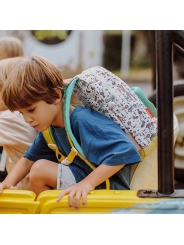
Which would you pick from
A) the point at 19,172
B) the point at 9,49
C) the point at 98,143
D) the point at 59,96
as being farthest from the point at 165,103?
the point at 9,49

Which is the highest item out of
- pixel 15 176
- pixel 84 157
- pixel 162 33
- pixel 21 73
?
pixel 162 33

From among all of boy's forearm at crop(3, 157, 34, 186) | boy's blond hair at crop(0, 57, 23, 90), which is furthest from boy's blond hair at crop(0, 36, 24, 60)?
boy's forearm at crop(3, 157, 34, 186)

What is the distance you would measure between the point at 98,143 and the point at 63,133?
183 millimetres

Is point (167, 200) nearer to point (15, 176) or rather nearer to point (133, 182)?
point (133, 182)

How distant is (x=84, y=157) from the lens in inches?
44.9

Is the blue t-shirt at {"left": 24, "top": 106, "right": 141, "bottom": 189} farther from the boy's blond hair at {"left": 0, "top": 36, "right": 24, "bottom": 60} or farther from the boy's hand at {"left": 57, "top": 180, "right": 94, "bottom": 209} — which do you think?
the boy's blond hair at {"left": 0, "top": 36, "right": 24, "bottom": 60}

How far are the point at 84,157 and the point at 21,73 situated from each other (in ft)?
0.94

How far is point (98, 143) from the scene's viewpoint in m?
1.08

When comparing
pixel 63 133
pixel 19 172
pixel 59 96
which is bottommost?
pixel 19 172

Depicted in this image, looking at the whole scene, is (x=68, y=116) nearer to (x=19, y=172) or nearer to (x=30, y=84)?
(x=30, y=84)

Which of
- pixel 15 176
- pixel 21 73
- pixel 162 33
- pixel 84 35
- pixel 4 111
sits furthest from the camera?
pixel 84 35

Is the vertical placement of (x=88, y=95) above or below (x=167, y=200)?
above

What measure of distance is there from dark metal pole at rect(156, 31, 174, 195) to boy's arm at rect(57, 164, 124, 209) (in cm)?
17

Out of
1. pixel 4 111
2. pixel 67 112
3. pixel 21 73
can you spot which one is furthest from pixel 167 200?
pixel 4 111
